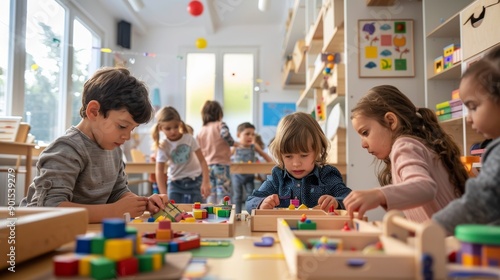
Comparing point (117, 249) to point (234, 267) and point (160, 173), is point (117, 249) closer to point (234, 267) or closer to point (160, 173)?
point (234, 267)

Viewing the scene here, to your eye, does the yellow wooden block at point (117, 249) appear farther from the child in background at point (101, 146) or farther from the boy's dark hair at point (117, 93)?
the boy's dark hair at point (117, 93)

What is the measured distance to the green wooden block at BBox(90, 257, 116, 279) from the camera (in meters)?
0.44

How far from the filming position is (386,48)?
2537mm

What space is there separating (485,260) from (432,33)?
217 cm

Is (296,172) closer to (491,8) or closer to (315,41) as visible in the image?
(491,8)

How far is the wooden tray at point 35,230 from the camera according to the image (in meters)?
0.56

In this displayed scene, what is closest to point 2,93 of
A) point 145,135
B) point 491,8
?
point 145,135

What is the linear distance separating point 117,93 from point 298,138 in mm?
638

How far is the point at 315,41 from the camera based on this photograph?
151 inches

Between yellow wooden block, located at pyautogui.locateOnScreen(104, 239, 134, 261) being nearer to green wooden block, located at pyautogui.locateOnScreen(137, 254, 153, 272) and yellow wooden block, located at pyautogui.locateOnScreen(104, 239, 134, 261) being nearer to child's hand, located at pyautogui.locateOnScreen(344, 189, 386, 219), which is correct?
green wooden block, located at pyautogui.locateOnScreen(137, 254, 153, 272)

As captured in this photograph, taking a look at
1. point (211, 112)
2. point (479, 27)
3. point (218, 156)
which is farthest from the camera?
point (211, 112)

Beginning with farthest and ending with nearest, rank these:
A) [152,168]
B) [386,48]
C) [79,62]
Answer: [79,62] < [152,168] < [386,48]

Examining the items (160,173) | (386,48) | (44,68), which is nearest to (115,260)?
(386,48)

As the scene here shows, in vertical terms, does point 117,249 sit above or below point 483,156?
below
